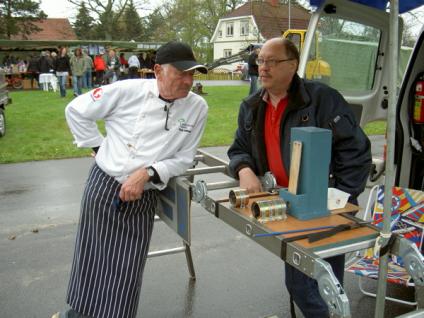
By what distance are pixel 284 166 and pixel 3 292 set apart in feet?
8.57

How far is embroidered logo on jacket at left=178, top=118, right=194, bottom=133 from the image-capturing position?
8.07 ft

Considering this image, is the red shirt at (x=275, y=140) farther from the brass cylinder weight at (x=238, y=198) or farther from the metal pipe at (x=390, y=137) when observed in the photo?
the metal pipe at (x=390, y=137)

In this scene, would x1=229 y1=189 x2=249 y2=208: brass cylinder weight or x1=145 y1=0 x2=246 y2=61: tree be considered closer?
x1=229 y1=189 x2=249 y2=208: brass cylinder weight

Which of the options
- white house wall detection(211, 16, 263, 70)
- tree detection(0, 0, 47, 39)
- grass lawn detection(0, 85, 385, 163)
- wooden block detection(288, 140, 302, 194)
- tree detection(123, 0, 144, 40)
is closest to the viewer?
wooden block detection(288, 140, 302, 194)

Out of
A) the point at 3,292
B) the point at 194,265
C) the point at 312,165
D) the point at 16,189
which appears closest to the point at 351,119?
the point at 312,165

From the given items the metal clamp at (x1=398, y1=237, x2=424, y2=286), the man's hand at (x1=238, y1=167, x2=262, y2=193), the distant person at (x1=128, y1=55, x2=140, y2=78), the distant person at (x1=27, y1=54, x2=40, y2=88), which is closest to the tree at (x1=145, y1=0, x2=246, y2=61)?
the distant person at (x1=27, y1=54, x2=40, y2=88)

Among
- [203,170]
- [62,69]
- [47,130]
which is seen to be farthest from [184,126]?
[62,69]

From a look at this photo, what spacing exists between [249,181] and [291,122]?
0.39 meters

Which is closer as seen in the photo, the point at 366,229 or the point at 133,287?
the point at 366,229

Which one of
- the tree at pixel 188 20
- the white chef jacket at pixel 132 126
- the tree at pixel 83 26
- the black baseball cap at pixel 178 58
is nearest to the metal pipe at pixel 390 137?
the black baseball cap at pixel 178 58

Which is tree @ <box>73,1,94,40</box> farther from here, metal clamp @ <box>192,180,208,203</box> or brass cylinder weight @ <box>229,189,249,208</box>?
brass cylinder weight @ <box>229,189,249,208</box>

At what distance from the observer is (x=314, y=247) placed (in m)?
1.56

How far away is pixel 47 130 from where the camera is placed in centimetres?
1087

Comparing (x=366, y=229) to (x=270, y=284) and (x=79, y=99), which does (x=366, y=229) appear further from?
(x=270, y=284)
